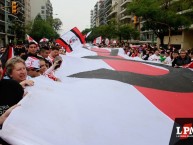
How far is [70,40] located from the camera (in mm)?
9391

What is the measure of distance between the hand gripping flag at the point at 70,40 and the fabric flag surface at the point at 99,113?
19.0 ft

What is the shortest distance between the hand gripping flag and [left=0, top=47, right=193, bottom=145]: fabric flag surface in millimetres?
5796

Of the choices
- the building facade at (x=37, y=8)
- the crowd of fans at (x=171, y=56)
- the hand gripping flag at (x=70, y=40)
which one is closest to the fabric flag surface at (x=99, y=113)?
the crowd of fans at (x=171, y=56)

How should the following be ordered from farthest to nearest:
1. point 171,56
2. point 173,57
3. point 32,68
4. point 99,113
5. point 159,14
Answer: point 159,14, point 171,56, point 173,57, point 32,68, point 99,113

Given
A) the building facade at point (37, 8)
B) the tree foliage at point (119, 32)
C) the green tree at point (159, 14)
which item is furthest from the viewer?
the building facade at point (37, 8)

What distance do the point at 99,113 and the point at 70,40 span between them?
6.87 metres

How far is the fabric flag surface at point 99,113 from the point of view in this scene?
2.45m

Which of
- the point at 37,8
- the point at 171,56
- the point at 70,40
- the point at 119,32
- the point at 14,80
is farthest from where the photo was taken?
the point at 37,8

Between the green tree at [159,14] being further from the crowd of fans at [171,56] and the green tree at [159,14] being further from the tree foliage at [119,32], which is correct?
the tree foliage at [119,32]

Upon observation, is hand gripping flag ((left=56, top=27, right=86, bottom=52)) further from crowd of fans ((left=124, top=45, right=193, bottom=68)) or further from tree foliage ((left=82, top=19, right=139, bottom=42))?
tree foliage ((left=82, top=19, right=139, bottom=42))

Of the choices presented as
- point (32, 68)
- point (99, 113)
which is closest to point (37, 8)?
point (32, 68)

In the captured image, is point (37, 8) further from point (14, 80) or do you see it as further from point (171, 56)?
point (14, 80)

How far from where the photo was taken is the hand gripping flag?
9.20 m

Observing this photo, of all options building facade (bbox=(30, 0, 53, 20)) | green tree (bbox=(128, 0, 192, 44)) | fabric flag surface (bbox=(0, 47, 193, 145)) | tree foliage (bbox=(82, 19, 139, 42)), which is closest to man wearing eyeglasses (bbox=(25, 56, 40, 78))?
fabric flag surface (bbox=(0, 47, 193, 145))
